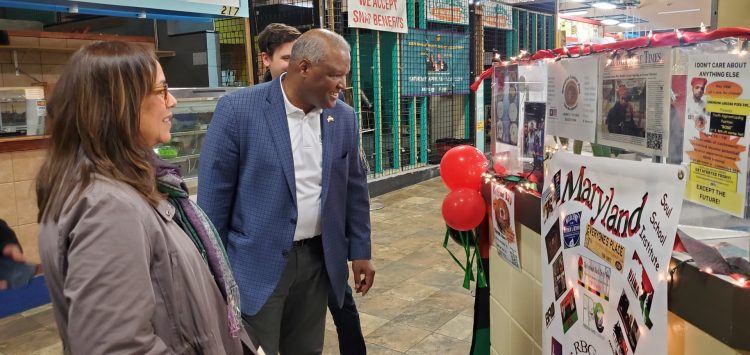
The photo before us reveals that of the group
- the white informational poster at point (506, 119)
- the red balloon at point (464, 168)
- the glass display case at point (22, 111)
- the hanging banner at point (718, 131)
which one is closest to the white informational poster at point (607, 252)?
the hanging banner at point (718, 131)

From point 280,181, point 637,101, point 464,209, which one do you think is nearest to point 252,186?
point 280,181

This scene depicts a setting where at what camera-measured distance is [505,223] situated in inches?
94.6

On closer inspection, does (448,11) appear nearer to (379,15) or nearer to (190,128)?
(379,15)

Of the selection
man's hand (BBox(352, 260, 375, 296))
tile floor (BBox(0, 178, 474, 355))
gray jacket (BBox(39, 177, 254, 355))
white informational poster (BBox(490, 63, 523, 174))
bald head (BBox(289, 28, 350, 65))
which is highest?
bald head (BBox(289, 28, 350, 65))

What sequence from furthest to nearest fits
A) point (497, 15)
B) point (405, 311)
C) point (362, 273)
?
1. point (497, 15)
2. point (405, 311)
3. point (362, 273)

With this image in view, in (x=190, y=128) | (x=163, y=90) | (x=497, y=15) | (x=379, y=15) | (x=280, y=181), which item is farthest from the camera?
(x=497, y=15)

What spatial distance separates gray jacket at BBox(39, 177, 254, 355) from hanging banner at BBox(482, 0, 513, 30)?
936 cm

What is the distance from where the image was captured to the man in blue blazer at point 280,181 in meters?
2.14

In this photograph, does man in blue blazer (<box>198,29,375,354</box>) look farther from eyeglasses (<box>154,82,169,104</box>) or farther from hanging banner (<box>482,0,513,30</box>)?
hanging banner (<box>482,0,513,30</box>)

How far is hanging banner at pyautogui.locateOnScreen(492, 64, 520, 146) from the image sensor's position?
2468mm

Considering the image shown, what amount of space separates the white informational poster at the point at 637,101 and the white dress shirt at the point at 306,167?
1006 mm

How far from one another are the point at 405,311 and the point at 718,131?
9.82 feet

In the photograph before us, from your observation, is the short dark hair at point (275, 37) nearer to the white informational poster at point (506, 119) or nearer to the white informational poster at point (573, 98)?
the white informational poster at point (506, 119)

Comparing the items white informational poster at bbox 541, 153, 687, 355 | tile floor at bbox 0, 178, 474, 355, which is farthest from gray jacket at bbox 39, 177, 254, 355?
tile floor at bbox 0, 178, 474, 355
